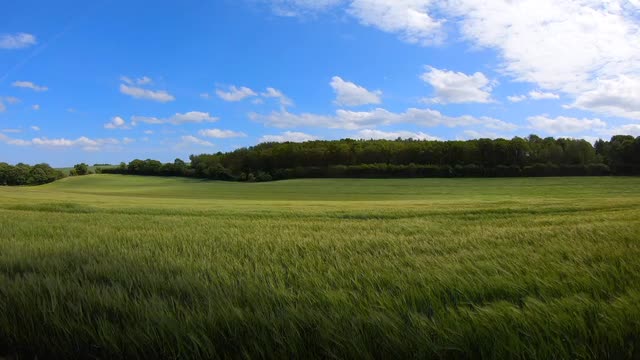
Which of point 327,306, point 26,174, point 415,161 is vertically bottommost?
point 327,306

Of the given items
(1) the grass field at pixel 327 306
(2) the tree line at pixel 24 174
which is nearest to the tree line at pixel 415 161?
(2) the tree line at pixel 24 174

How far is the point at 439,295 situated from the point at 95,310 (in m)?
2.80

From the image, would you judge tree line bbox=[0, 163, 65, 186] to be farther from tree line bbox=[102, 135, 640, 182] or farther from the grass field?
the grass field

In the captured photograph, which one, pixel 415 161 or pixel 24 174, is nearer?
pixel 24 174

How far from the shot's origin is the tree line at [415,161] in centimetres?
8775

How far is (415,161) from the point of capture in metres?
106

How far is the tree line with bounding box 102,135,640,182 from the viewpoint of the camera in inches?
3455

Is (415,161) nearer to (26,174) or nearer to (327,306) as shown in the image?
(26,174)

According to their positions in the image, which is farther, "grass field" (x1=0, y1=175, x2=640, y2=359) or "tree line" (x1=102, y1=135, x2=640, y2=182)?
"tree line" (x1=102, y1=135, x2=640, y2=182)

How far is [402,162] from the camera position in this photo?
107 metres

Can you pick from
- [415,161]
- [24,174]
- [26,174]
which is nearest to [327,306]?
[415,161]

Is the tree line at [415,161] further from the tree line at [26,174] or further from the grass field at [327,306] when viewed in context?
the grass field at [327,306]

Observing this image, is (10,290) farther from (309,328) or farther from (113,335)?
(309,328)

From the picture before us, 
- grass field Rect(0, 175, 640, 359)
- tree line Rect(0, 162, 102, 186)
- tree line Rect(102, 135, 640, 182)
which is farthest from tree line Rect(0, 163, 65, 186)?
grass field Rect(0, 175, 640, 359)
